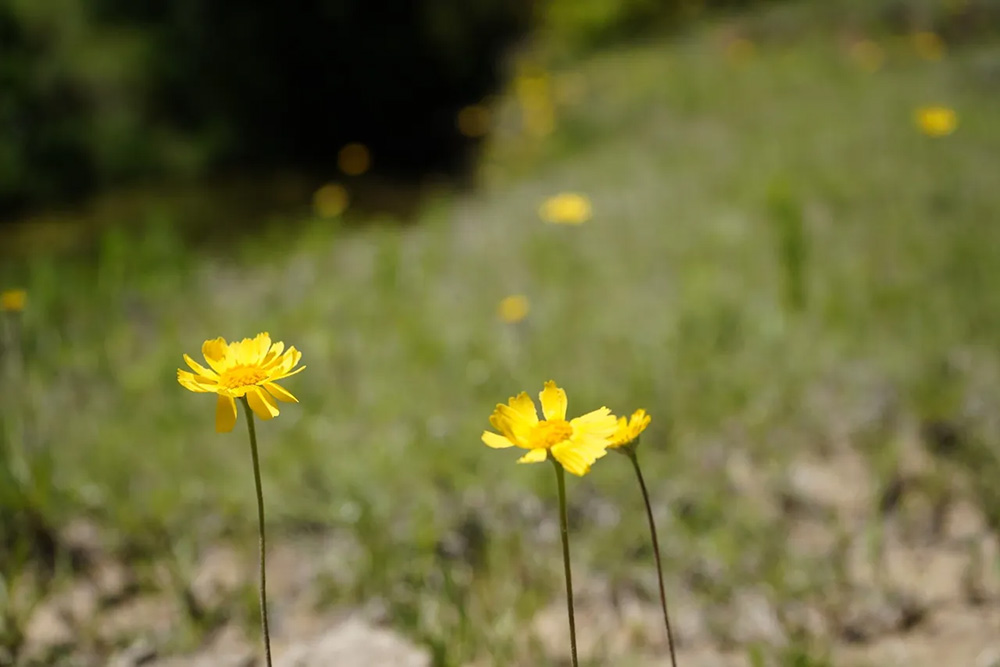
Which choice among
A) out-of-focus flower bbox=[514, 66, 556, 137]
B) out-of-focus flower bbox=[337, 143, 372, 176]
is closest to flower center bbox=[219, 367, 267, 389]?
out-of-focus flower bbox=[514, 66, 556, 137]

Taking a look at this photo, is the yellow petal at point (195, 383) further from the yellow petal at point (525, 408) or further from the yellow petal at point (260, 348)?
the yellow petal at point (525, 408)

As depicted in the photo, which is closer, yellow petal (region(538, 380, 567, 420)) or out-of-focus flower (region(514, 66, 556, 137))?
yellow petal (region(538, 380, 567, 420))

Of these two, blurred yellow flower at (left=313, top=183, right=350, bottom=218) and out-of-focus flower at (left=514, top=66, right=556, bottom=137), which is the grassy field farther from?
out-of-focus flower at (left=514, top=66, right=556, bottom=137)

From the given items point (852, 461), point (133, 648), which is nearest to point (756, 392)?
point (852, 461)

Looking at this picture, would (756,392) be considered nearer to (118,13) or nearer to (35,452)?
(35,452)

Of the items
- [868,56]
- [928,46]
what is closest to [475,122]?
[868,56]

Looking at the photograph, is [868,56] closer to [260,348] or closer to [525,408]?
[525,408]
